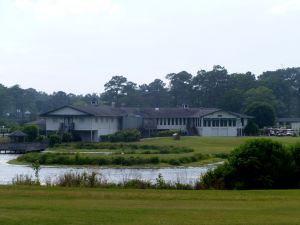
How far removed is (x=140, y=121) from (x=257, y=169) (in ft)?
290

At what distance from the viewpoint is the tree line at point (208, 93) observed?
144m

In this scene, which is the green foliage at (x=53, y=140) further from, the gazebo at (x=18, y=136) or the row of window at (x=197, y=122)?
the row of window at (x=197, y=122)

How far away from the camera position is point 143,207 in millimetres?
22359

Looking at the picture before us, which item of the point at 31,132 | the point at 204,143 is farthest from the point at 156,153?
the point at 31,132

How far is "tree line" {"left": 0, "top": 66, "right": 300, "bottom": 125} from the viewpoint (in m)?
144

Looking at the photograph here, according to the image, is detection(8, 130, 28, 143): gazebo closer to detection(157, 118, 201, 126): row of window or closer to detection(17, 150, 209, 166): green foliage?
detection(17, 150, 209, 166): green foliage

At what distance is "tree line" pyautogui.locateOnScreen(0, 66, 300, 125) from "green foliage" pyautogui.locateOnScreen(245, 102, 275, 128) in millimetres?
2847

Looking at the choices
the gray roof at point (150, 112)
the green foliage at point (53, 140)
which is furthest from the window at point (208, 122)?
the green foliage at point (53, 140)

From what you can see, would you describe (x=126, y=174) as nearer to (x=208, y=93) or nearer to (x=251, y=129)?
(x=251, y=129)

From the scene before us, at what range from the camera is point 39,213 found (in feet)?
67.3

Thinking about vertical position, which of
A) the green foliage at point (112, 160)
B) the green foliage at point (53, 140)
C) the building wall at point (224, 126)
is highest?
the building wall at point (224, 126)

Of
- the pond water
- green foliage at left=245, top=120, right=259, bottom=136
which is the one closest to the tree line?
green foliage at left=245, top=120, right=259, bottom=136

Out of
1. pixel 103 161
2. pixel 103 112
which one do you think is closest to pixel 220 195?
pixel 103 161

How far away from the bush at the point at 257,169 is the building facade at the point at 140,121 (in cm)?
7534
